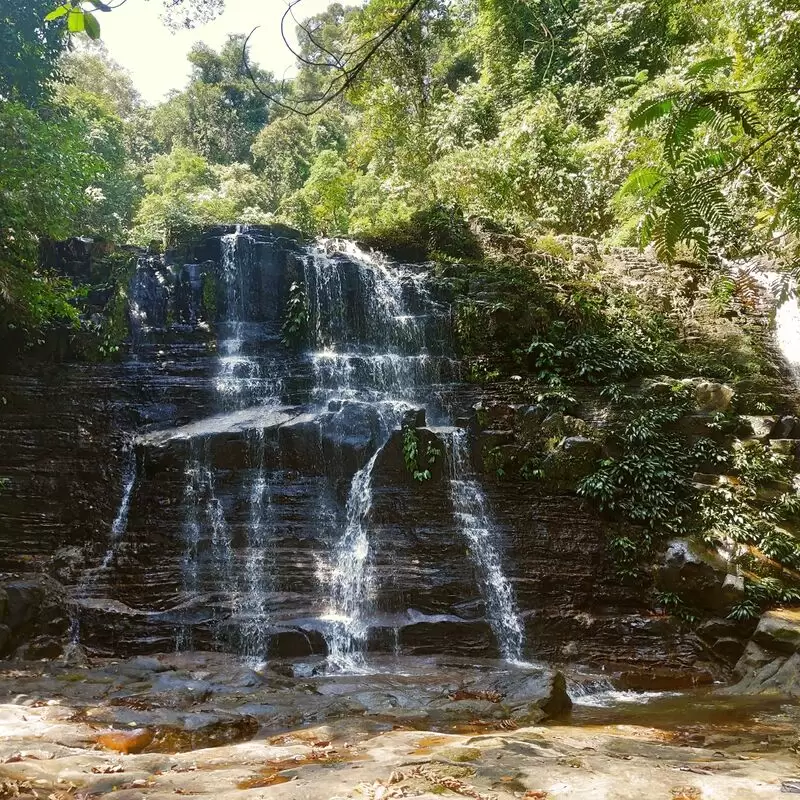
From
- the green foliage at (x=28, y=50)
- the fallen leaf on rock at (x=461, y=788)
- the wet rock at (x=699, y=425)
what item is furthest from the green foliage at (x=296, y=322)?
the fallen leaf on rock at (x=461, y=788)

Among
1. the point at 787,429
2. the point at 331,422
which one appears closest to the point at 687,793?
the point at 331,422

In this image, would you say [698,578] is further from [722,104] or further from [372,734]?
[722,104]

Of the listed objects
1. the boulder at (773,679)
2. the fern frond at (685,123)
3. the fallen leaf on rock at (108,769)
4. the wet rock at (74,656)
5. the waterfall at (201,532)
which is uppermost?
the fern frond at (685,123)

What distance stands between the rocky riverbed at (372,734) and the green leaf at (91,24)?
3.52 meters

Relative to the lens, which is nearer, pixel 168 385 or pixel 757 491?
pixel 757 491

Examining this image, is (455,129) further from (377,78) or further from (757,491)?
(757,491)

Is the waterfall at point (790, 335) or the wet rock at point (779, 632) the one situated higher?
the waterfall at point (790, 335)

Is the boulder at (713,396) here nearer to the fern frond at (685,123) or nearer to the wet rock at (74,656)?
the fern frond at (685,123)

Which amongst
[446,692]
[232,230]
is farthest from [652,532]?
[232,230]

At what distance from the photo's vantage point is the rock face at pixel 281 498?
30.1ft

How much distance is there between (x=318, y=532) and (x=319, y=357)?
486 cm

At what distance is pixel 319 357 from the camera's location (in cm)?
1402

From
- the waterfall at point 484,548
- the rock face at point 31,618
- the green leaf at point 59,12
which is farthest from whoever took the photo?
the waterfall at point 484,548

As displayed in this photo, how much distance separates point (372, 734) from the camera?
514 centimetres
